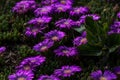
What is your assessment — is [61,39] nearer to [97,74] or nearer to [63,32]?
[63,32]

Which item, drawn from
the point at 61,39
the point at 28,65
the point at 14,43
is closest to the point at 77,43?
the point at 61,39

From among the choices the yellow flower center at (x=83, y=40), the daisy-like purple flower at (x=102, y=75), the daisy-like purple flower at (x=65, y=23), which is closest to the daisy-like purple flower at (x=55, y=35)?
the daisy-like purple flower at (x=65, y=23)

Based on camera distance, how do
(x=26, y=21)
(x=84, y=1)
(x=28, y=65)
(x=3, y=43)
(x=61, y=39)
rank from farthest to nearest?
(x=84, y=1), (x=26, y=21), (x=3, y=43), (x=61, y=39), (x=28, y=65)

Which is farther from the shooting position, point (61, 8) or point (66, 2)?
point (66, 2)

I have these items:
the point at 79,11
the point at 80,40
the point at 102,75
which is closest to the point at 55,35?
the point at 80,40

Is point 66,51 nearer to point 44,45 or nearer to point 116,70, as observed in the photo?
point 44,45

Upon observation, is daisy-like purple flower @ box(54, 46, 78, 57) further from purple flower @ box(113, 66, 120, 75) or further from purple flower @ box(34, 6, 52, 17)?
purple flower @ box(34, 6, 52, 17)
